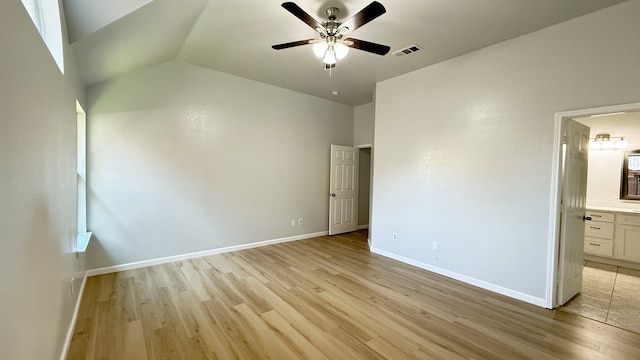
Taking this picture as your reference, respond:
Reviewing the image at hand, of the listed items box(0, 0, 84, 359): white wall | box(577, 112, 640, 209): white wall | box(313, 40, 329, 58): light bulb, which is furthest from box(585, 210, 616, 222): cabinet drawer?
box(0, 0, 84, 359): white wall

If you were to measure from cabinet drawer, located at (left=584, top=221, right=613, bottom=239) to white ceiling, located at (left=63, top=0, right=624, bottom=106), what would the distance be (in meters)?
3.55

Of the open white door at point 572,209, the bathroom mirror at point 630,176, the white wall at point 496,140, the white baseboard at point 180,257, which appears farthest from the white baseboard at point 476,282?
the bathroom mirror at point 630,176

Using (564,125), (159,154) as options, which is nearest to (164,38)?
(159,154)

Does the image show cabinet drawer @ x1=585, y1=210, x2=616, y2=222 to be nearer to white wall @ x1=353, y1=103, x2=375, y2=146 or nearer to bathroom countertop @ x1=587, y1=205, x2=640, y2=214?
bathroom countertop @ x1=587, y1=205, x2=640, y2=214

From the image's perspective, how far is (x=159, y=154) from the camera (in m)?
3.94

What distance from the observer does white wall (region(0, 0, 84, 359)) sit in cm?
101

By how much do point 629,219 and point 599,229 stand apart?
0.38 metres

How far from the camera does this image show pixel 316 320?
2.56m

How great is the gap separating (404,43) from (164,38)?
2.81 meters

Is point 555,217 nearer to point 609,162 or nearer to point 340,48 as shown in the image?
Result: point 340,48

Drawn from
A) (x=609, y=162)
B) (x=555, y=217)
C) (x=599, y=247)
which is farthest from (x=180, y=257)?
(x=609, y=162)

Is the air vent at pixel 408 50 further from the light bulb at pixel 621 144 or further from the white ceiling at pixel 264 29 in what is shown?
the light bulb at pixel 621 144

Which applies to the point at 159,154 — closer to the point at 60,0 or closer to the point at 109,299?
the point at 109,299

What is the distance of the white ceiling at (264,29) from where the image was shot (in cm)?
230
